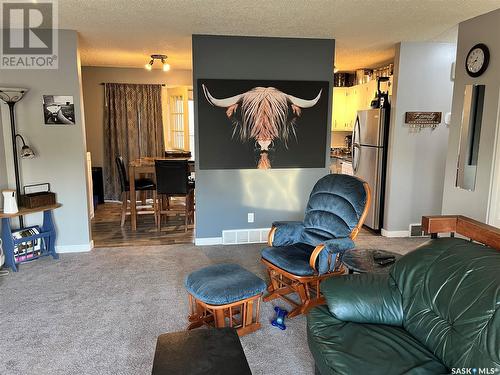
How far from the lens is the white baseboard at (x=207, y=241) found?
15.2 ft

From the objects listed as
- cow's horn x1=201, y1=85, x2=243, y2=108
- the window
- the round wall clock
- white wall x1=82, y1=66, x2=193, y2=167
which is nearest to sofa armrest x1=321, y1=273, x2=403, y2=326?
the round wall clock

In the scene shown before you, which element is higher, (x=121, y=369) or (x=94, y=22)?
(x=94, y=22)

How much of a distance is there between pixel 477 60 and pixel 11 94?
180 inches

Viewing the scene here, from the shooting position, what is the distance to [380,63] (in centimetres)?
602

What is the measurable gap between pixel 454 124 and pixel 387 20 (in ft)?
4.14

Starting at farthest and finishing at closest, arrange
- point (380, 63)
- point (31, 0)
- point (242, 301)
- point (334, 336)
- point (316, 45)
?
point (380, 63) < point (316, 45) < point (31, 0) < point (242, 301) < point (334, 336)

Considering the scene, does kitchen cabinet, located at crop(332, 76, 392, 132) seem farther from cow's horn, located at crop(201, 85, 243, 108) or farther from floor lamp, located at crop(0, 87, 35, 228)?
floor lamp, located at crop(0, 87, 35, 228)

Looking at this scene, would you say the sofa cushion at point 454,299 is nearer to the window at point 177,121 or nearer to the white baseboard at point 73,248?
the white baseboard at point 73,248

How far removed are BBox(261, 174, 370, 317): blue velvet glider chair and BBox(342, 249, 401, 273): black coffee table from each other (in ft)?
0.42

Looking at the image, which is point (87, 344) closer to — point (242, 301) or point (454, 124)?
point (242, 301)

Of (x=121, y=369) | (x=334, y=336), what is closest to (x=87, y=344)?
(x=121, y=369)

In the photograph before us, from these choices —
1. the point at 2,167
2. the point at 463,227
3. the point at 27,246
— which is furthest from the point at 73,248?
the point at 463,227

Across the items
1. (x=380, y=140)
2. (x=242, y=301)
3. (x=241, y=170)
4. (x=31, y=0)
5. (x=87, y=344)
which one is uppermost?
(x=31, y=0)

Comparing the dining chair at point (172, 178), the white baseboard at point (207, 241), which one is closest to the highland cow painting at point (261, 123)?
the dining chair at point (172, 178)
